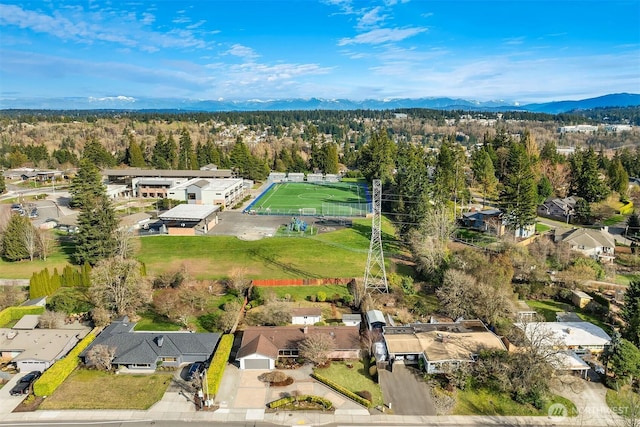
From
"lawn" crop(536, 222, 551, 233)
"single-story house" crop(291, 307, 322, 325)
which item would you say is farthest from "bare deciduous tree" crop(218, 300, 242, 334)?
"lawn" crop(536, 222, 551, 233)

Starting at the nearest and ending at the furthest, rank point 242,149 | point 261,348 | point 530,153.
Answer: point 261,348, point 530,153, point 242,149

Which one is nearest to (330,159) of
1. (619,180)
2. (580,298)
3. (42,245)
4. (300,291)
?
(619,180)

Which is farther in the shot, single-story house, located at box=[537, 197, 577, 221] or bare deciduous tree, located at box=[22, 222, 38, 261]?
single-story house, located at box=[537, 197, 577, 221]

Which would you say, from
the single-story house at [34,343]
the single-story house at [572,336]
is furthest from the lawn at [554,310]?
the single-story house at [34,343]

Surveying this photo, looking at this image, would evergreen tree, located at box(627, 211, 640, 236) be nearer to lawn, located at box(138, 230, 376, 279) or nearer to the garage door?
lawn, located at box(138, 230, 376, 279)

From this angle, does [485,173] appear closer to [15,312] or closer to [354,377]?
[354,377]

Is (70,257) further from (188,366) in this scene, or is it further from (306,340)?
(306,340)

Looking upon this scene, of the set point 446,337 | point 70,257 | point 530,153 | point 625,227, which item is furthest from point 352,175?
point 446,337
